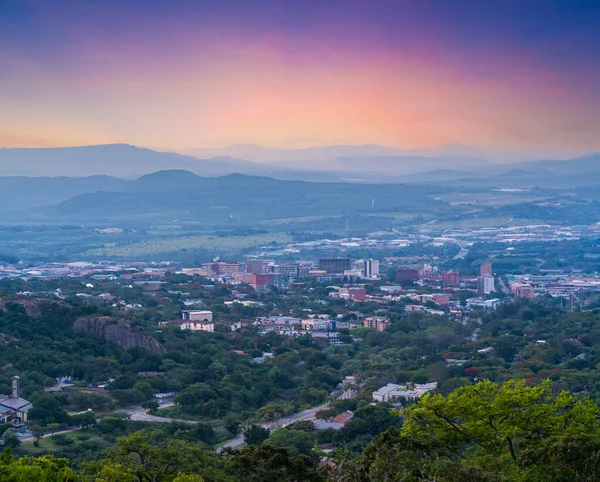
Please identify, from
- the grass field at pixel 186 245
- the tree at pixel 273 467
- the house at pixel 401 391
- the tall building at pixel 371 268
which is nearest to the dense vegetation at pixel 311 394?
the tree at pixel 273 467

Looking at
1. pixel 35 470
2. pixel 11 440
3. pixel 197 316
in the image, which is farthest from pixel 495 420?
pixel 197 316

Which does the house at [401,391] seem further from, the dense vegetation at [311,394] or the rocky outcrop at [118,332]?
the rocky outcrop at [118,332]

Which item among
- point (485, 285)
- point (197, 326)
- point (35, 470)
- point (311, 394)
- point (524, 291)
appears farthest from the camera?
point (485, 285)

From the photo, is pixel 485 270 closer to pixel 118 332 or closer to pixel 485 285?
pixel 485 285

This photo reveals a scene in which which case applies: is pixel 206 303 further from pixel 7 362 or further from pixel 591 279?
pixel 591 279

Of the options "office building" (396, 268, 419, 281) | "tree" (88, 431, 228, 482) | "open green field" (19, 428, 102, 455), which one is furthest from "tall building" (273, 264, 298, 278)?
"tree" (88, 431, 228, 482)

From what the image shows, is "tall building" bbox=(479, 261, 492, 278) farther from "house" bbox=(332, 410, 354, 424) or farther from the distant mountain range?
the distant mountain range
